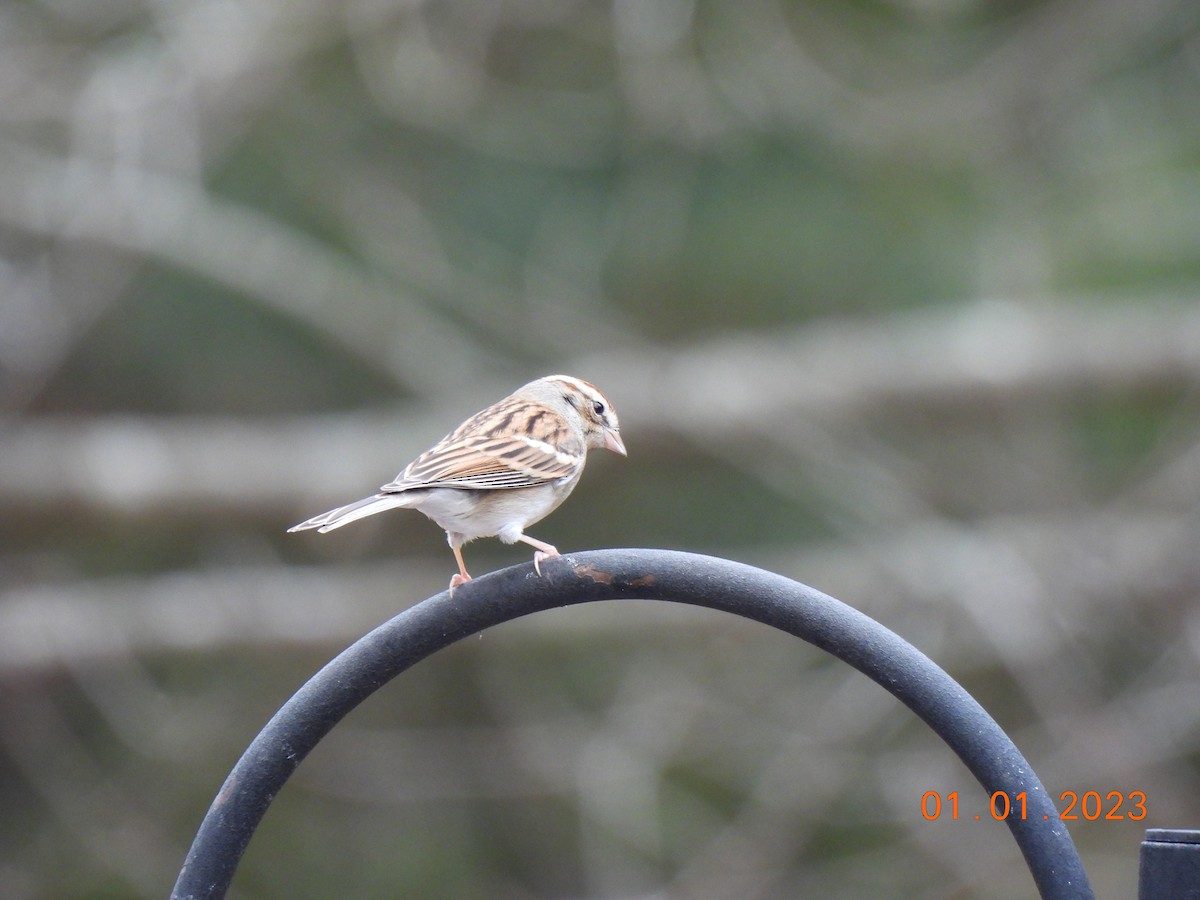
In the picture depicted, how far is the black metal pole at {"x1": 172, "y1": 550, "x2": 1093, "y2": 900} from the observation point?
5.90 feet

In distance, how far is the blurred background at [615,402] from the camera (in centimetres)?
571

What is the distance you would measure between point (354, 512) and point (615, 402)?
132 inches

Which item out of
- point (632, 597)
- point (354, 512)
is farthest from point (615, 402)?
point (632, 597)

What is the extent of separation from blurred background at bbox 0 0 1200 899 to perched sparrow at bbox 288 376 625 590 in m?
2.57

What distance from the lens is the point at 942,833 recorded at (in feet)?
19.1

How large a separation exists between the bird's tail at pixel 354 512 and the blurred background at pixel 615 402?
3.03 meters

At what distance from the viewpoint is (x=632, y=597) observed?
1.95 metres
